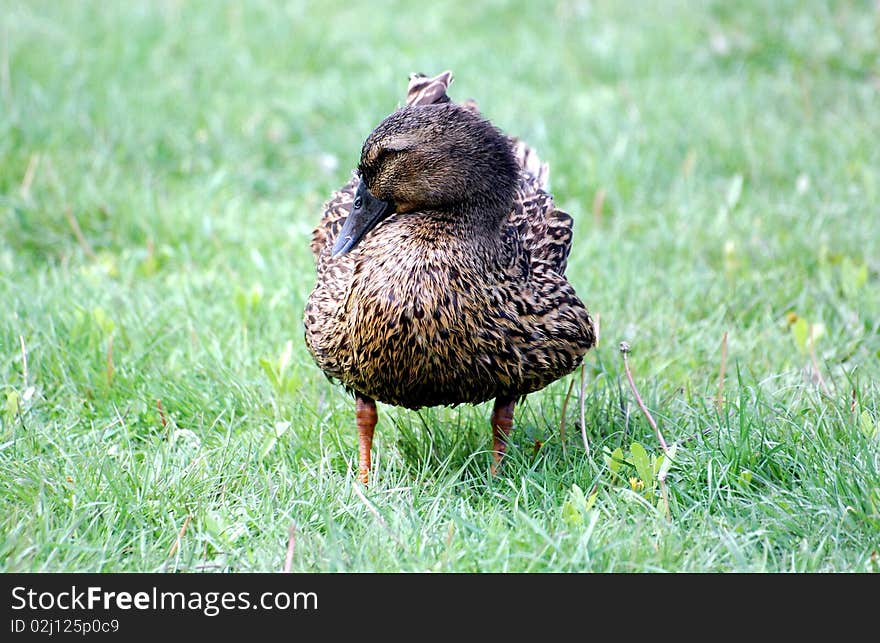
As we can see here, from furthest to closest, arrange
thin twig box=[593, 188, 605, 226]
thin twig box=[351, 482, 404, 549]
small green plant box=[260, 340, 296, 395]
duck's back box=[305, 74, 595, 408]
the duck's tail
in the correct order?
thin twig box=[593, 188, 605, 226]
the duck's tail
small green plant box=[260, 340, 296, 395]
duck's back box=[305, 74, 595, 408]
thin twig box=[351, 482, 404, 549]

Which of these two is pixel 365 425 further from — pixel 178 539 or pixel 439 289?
pixel 178 539

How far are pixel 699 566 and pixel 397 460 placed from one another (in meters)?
1.12

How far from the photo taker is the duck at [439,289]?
3.23 metres

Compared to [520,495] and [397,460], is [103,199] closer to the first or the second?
[397,460]

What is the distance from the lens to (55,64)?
258 inches

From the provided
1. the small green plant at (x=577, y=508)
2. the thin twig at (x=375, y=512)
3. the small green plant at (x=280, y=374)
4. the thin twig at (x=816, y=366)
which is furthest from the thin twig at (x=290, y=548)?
the thin twig at (x=816, y=366)

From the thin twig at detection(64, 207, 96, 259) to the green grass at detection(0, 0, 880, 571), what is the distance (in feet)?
0.16

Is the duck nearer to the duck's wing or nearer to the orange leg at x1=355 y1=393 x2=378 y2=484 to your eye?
the orange leg at x1=355 y1=393 x2=378 y2=484

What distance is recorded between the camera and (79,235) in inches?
191

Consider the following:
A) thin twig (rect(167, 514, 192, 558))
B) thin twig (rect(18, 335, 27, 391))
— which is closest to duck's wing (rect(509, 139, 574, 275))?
thin twig (rect(167, 514, 192, 558))

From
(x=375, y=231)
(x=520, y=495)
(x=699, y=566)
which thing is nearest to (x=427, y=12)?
(x=375, y=231)

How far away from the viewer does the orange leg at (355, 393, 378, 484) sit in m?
3.53

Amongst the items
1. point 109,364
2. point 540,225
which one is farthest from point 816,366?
point 109,364

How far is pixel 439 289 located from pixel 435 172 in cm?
36
